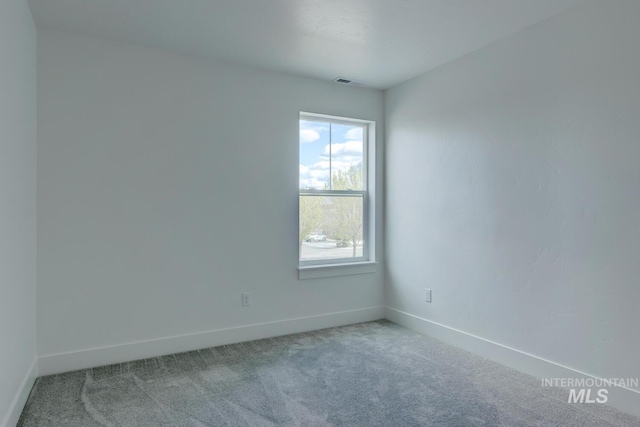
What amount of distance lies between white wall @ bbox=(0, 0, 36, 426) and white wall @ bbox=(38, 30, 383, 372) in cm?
18

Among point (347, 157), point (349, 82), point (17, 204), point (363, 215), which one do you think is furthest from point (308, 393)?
point (349, 82)

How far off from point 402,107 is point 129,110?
8.40 ft

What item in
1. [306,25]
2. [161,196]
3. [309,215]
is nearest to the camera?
[306,25]

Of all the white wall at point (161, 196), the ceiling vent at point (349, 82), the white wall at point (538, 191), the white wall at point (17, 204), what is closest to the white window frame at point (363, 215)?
the white wall at point (161, 196)

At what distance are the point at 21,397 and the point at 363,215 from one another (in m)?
3.18

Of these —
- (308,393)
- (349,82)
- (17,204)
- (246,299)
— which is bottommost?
(308,393)

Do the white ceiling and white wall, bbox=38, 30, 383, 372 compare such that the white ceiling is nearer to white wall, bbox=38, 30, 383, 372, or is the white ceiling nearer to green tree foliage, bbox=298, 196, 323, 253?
white wall, bbox=38, 30, 383, 372

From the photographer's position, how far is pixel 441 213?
3.57 meters

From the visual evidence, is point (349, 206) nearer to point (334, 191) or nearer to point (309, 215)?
point (334, 191)

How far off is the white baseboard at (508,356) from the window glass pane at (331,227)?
87 centimetres

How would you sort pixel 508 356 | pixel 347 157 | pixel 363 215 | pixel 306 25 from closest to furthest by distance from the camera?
pixel 306 25
pixel 508 356
pixel 347 157
pixel 363 215

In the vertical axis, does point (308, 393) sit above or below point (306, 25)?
below

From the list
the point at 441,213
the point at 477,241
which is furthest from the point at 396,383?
the point at 441,213

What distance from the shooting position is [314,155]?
3953 mm
